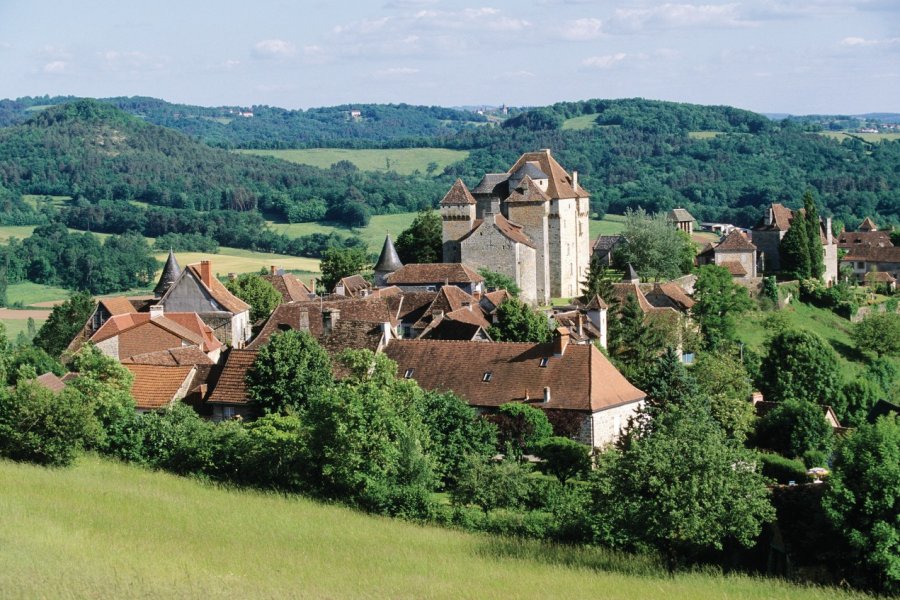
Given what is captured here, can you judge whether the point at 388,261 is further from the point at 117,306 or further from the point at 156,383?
the point at 156,383

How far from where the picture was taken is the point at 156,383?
42.3m

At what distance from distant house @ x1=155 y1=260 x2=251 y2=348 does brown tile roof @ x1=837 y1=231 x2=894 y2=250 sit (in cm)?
6505

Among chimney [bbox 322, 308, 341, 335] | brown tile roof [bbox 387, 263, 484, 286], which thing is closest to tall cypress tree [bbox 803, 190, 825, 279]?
brown tile roof [bbox 387, 263, 484, 286]

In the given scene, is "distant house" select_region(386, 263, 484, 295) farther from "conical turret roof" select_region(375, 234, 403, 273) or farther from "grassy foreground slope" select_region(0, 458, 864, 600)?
"grassy foreground slope" select_region(0, 458, 864, 600)

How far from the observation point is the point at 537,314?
53.8 meters

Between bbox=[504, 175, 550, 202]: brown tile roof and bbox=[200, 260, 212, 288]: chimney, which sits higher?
bbox=[504, 175, 550, 202]: brown tile roof

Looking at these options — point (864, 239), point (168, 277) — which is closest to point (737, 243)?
point (864, 239)

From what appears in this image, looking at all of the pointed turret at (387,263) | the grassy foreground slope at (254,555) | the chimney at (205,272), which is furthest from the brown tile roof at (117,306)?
the grassy foreground slope at (254,555)

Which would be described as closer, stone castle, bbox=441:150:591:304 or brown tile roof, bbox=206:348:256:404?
brown tile roof, bbox=206:348:256:404

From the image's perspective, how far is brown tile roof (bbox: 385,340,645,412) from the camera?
40719 millimetres

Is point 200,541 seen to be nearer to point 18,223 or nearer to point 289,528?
point 289,528

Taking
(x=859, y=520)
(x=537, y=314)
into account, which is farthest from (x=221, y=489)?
(x=537, y=314)

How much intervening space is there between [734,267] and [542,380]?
42042mm

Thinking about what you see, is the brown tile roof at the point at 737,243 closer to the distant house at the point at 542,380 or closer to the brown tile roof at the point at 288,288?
the brown tile roof at the point at 288,288
